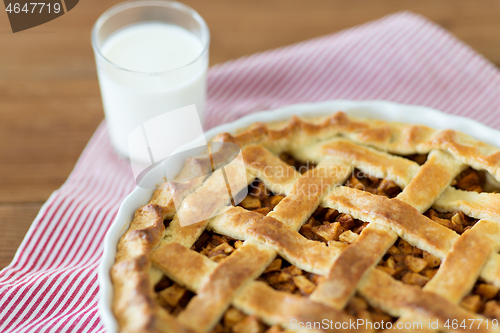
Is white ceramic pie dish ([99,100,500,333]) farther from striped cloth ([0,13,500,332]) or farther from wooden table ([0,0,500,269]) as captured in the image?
wooden table ([0,0,500,269])

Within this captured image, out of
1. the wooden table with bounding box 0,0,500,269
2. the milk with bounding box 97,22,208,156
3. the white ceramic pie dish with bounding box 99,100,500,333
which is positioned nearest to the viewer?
the white ceramic pie dish with bounding box 99,100,500,333

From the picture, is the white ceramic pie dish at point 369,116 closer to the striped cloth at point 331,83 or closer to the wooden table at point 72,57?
the striped cloth at point 331,83

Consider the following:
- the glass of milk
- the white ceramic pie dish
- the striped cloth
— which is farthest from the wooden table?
the white ceramic pie dish

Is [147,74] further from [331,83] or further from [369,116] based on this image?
[331,83]

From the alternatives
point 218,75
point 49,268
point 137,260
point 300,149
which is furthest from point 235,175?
point 218,75

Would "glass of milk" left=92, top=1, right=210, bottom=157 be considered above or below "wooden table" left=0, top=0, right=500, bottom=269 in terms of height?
above

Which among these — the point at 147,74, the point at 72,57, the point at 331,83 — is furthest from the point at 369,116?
the point at 72,57
